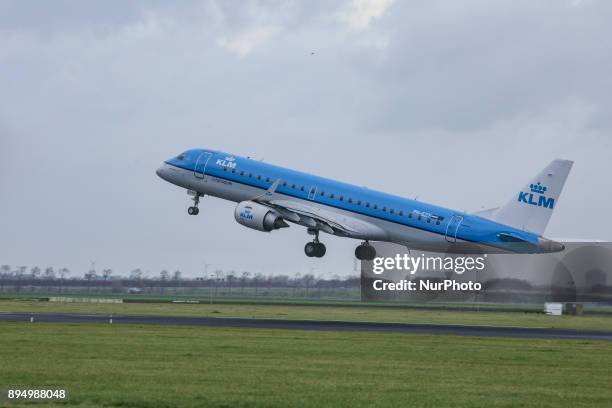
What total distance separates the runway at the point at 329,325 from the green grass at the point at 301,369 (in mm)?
4597

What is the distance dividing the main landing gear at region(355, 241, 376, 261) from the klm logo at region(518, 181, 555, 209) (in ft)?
40.0

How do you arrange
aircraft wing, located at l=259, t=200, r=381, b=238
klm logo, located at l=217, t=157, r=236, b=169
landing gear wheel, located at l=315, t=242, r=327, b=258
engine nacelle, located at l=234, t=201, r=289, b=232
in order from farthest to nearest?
landing gear wheel, located at l=315, t=242, r=327, b=258 → klm logo, located at l=217, t=157, r=236, b=169 → aircraft wing, located at l=259, t=200, r=381, b=238 → engine nacelle, located at l=234, t=201, r=289, b=232

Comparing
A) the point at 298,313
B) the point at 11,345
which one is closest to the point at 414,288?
the point at 298,313

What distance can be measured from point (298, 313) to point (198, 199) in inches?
566

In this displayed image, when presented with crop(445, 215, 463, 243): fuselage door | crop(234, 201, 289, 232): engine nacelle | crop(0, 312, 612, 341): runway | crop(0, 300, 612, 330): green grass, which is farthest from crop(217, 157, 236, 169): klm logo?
crop(0, 312, 612, 341): runway

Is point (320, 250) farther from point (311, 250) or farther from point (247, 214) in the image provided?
Answer: point (247, 214)

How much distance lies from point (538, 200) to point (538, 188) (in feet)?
2.87

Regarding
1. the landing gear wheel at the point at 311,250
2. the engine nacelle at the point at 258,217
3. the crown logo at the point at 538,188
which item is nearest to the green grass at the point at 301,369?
the engine nacelle at the point at 258,217

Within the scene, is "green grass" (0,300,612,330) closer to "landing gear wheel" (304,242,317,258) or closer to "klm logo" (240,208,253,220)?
"landing gear wheel" (304,242,317,258)

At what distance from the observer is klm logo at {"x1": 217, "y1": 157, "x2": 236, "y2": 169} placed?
81312mm

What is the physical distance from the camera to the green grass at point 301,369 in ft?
95.0

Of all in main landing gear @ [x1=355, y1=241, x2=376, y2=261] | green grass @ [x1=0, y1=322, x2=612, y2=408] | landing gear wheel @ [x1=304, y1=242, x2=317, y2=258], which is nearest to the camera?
green grass @ [x1=0, y1=322, x2=612, y2=408]

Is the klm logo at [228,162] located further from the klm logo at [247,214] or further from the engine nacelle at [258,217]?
the klm logo at [247,214]

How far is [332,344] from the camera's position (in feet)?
147
